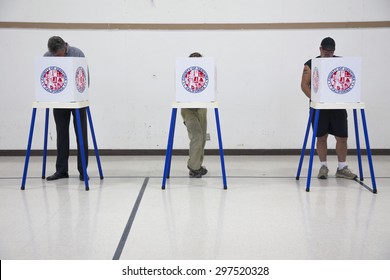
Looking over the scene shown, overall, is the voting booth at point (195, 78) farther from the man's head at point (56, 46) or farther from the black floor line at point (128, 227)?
the man's head at point (56, 46)


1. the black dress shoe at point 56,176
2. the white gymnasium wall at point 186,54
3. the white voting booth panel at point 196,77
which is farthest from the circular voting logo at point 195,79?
the white gymnasium wall at point 186,54

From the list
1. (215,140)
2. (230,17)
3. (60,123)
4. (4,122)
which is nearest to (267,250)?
(60,123)


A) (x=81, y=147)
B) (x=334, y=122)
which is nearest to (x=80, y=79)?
(x=81, y=147)

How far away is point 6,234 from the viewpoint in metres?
2.74

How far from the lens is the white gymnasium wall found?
5191mm

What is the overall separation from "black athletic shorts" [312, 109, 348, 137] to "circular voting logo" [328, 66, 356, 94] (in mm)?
390

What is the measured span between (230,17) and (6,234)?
3442mm

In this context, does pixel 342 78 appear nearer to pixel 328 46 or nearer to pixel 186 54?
pixel 328 46

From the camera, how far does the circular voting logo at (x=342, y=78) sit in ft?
11.6

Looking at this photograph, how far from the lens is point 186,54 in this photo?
528 cm

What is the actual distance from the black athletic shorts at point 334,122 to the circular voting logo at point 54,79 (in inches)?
81.8

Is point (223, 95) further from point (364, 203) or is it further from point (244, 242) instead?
point (244, 242)

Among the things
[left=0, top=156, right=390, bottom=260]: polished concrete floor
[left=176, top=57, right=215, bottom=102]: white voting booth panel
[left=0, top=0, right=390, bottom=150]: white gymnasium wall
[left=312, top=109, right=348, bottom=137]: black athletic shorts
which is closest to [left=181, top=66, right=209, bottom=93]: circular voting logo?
[left=176, top=57, right=215, bottom=102]: white voting booth panel

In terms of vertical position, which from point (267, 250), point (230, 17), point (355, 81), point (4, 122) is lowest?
point (267, 250)
